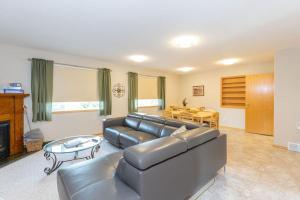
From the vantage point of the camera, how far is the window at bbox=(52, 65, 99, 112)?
4.13 meters

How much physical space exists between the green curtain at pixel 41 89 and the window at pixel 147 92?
117 inches

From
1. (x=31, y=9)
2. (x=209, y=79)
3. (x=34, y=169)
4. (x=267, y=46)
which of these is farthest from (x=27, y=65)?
(x=209, y=79)

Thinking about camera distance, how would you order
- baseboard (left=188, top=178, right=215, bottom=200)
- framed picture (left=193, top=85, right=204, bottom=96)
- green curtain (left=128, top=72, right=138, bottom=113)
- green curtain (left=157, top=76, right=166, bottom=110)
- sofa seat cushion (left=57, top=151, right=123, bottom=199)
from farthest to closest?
framed picture (left=193, top=85, right=204, bottom=96) → green curtain (left=157, top=76, right=166, bottom=110) → green curtain (left=128, top=72, right=138, bottom=113) → baseboard (left=188, top=178, right=215, bottom=200) → sofa seat cushion (left=57, top=151, right=123, bottom=199)

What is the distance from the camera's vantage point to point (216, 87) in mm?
6293

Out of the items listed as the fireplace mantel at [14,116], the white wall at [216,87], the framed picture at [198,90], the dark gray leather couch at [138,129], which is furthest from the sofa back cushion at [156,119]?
the framed picture at [198,90]

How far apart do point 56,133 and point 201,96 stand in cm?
554

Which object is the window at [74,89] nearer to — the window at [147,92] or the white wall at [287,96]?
the window at [147,92]

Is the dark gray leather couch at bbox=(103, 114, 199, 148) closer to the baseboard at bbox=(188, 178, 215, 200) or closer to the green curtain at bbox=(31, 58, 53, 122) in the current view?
the baseboard at bbox=(188, 178, 215, 200)

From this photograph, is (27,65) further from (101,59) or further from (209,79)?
(209,79)

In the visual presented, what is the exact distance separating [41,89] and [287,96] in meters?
5.79

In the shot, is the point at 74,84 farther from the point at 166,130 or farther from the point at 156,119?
the point at 166,130

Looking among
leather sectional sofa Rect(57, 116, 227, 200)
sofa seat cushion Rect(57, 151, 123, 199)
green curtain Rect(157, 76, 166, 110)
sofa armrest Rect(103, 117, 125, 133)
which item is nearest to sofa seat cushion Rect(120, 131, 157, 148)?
sofa armrest Rect(103, 117, 125, 133)

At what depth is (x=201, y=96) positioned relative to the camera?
6.85m

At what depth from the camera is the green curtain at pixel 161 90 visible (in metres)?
6.61
